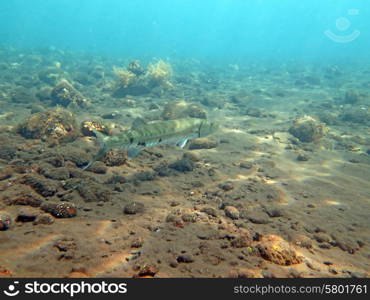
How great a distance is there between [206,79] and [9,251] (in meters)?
27.3

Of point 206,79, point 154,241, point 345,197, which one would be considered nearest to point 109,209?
point 154,241

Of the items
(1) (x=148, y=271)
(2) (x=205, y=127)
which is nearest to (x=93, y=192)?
(1) (x=148, y=271)

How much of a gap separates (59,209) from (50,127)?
5366 millimetres

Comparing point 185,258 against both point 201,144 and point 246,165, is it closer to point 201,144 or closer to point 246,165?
point 246,165

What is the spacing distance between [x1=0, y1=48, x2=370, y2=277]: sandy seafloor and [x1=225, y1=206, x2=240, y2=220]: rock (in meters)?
0.03

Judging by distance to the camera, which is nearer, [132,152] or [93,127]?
[132,152]

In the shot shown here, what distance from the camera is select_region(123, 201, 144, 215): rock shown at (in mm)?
5906

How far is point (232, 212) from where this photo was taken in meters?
6.17

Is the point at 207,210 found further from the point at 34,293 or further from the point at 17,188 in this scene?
the point at 17,188

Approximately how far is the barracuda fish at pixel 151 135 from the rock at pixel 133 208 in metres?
1.04

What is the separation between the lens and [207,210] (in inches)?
241

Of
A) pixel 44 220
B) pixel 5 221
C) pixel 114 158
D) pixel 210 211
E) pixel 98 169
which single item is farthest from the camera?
pixel 114 158

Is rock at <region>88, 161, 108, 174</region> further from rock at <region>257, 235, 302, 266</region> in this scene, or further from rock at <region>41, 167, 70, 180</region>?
rock at <region>257, 235, 302, 266</region>

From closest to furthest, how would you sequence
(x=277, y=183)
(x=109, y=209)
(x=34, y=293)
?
(x=34, y=293) → (x=109, y=209) → (x=277, y=183)
